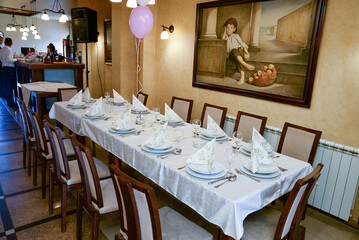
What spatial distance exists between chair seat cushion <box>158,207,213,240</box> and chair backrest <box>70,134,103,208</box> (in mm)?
465

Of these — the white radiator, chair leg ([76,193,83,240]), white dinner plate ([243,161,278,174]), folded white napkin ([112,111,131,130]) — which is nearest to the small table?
folded white napkin ([112,111,131,130])

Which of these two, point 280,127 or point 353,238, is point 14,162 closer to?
point 280,127

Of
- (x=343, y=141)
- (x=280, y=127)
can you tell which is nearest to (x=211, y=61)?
(x=280, y=127)

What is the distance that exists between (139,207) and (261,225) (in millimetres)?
840

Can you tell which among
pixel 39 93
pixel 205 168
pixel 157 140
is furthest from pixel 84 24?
pixel 205 168

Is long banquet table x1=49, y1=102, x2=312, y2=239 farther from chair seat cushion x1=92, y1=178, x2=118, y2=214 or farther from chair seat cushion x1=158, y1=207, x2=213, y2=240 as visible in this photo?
chair seat cushion x1=92, y1=178, x2=118, y2=214

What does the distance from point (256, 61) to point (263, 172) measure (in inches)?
75.4

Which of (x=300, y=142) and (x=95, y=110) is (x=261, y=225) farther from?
(x=95, y=110)

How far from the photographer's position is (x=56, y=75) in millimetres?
5898

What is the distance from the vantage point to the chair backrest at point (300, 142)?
233cm

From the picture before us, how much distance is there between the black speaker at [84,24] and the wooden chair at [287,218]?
521cm

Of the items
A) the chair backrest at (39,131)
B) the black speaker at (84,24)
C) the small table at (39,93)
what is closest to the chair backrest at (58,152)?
the chair backrest at (39,131)

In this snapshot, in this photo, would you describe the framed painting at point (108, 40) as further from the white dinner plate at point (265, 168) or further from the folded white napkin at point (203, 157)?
the white dinner plate at point (265, 168)

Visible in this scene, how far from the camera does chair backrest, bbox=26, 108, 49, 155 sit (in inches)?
99.4
